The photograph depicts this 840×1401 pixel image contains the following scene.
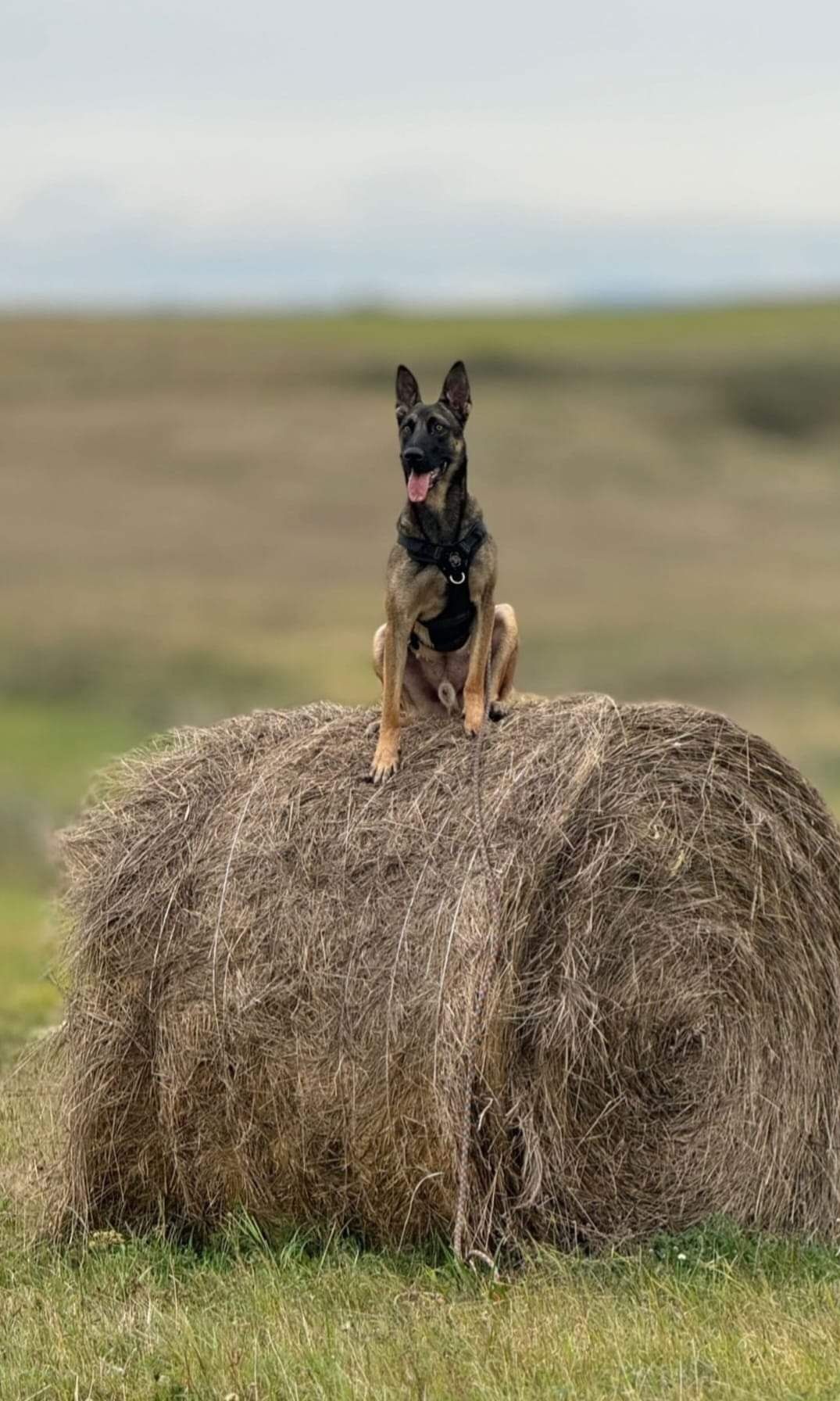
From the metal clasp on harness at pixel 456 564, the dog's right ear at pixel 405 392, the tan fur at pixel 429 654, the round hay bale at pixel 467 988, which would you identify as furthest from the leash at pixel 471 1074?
the dog's right ear at pixel 405 392

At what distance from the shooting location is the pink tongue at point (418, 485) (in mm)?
9086

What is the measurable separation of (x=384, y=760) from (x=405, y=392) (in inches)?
67.0

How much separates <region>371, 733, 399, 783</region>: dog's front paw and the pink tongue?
1053 mm

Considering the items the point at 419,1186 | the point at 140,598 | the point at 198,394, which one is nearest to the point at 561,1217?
the point at 419,1186

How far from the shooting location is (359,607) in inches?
1742

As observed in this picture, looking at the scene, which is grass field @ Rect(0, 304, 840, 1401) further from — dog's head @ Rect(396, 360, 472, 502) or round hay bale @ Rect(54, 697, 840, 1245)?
dog's head @ Rect(396, 360, 472, 502)

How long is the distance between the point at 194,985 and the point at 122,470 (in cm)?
4846

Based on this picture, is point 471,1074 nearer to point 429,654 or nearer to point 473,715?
point 473,715

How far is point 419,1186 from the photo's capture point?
8039 mm

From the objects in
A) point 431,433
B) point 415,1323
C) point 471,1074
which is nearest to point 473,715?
point 431,433

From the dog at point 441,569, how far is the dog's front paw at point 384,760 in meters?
0.03

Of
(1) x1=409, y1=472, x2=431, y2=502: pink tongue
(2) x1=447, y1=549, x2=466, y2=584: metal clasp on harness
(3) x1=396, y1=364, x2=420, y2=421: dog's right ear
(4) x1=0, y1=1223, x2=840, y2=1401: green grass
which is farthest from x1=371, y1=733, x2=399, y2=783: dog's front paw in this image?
(4) x1=0, y1=1223, x2=840, y2=1401: green grass

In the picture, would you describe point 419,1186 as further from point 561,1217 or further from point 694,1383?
point 694,1383

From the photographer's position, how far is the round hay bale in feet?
26.5
